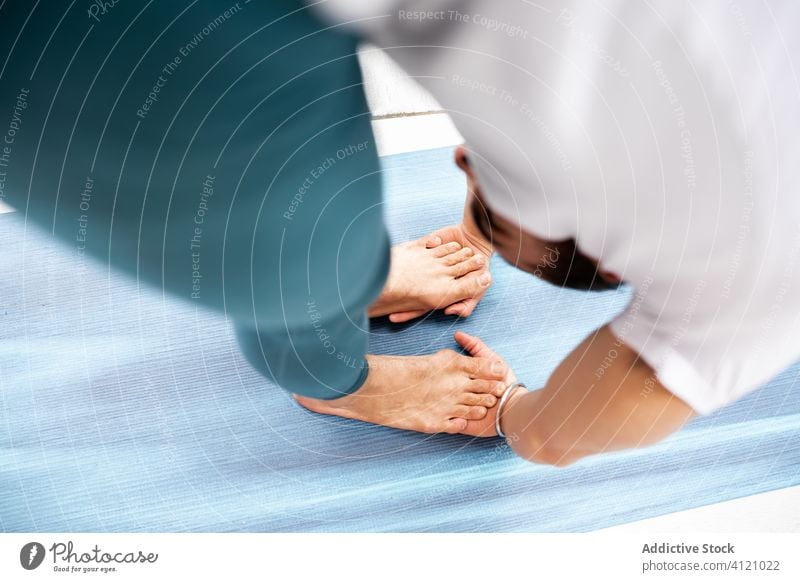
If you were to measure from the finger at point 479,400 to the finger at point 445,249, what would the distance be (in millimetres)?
102

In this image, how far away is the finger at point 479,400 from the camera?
1.57 ft

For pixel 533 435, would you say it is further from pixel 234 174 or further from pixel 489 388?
pixel 234 174

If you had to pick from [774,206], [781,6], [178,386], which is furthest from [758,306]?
[178,386]

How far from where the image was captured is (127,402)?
1.49 feet

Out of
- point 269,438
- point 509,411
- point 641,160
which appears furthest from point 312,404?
point 641,160

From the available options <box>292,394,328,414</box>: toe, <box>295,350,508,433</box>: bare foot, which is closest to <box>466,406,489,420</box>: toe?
<box>295,350,508,433</box>: bare foot

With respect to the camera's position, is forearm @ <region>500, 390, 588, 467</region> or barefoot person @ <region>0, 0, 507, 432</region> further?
forearm @ <region>500, 390, 588, 467</region>

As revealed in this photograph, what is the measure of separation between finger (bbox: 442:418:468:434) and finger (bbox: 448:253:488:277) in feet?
0.35

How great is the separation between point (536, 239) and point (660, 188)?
0.26ft

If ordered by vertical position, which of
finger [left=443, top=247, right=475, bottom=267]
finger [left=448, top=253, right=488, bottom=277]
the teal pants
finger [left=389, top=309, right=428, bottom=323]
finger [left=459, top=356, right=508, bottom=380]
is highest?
the teal pants

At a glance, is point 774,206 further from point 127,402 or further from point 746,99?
point 127,402

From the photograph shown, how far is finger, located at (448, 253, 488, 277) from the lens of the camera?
454 mm

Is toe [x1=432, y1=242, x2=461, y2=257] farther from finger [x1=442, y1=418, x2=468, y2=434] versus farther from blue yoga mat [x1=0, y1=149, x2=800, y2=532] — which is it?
finger [x1=442, y1=418, x2=468, y2=434]

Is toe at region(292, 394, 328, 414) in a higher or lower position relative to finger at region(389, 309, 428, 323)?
lower
